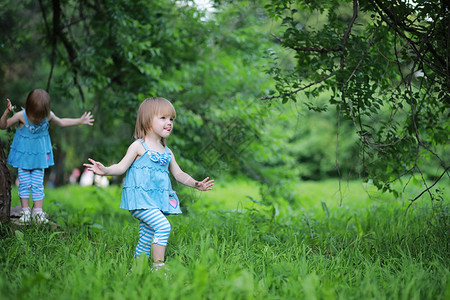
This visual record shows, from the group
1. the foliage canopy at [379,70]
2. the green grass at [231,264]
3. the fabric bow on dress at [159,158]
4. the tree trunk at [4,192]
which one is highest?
the foliage canopy at [379,70]

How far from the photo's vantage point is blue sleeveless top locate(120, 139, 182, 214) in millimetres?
3131

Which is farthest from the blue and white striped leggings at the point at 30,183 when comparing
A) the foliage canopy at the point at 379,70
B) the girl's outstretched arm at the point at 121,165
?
the foliage canopy at the point at 379,70

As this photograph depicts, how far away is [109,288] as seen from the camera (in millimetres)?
2531

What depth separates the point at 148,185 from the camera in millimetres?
3182

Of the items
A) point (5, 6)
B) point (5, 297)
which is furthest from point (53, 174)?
point (5, 297)

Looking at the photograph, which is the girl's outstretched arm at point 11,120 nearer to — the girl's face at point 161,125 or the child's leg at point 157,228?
the girl's face at point 161,125

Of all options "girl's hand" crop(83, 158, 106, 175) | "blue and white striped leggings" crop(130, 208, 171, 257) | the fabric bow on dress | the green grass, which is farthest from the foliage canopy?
"girl's hand" crop(83, 158, 106, 175)

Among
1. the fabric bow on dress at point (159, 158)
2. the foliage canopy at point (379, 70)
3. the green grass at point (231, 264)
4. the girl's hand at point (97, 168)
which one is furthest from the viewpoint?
the foliage canopy at point (379, 70)

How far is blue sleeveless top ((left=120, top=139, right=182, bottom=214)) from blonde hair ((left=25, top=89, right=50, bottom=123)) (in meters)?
1.43

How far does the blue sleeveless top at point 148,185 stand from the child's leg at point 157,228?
0.06m

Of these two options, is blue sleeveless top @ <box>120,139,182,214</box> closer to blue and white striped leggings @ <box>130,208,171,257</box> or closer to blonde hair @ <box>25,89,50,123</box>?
blue and white striped leggings @ <box>130,208,171,257</box>

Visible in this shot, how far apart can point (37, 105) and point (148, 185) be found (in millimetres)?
1697

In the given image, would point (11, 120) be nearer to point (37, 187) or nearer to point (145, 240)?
point (37, 187)

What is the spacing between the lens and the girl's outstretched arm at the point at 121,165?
3.02 metres
